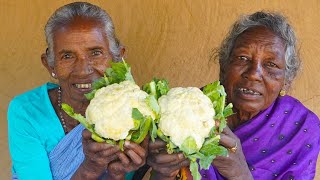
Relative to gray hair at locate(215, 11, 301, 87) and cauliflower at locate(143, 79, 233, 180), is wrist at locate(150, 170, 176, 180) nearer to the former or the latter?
cauliflower at locate(143, 79, 233, 180)

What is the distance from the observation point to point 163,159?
4.93 feet

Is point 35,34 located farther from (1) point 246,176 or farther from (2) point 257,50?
(1) point 246,176

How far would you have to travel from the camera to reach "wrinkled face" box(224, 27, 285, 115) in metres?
1.95

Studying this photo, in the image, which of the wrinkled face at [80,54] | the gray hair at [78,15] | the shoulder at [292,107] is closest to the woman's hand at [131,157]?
the wrinkled face at [80,54]

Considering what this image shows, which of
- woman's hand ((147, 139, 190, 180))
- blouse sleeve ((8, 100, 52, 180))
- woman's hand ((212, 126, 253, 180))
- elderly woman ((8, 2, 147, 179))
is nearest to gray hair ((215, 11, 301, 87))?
elderly woman ((8, 2, 147, 179))

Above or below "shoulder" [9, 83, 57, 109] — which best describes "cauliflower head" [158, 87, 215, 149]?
above

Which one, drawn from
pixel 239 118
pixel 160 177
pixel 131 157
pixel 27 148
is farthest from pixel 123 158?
pixel 239 118

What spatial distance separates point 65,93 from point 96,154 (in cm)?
64

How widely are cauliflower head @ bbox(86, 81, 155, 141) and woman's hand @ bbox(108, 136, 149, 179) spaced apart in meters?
0.05

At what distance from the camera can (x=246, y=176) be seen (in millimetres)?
1685

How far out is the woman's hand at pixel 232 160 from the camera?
5.02 feet

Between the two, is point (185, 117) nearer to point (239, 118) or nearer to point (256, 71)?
point (256, 71)

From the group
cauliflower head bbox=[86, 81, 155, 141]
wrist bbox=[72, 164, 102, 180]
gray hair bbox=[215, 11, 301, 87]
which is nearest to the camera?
cauliflower head bbox=[86, 81, 155, 141]

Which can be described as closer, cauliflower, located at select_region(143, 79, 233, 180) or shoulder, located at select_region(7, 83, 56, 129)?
cauliflower, located at select_region(143, 79, 233, 180)
